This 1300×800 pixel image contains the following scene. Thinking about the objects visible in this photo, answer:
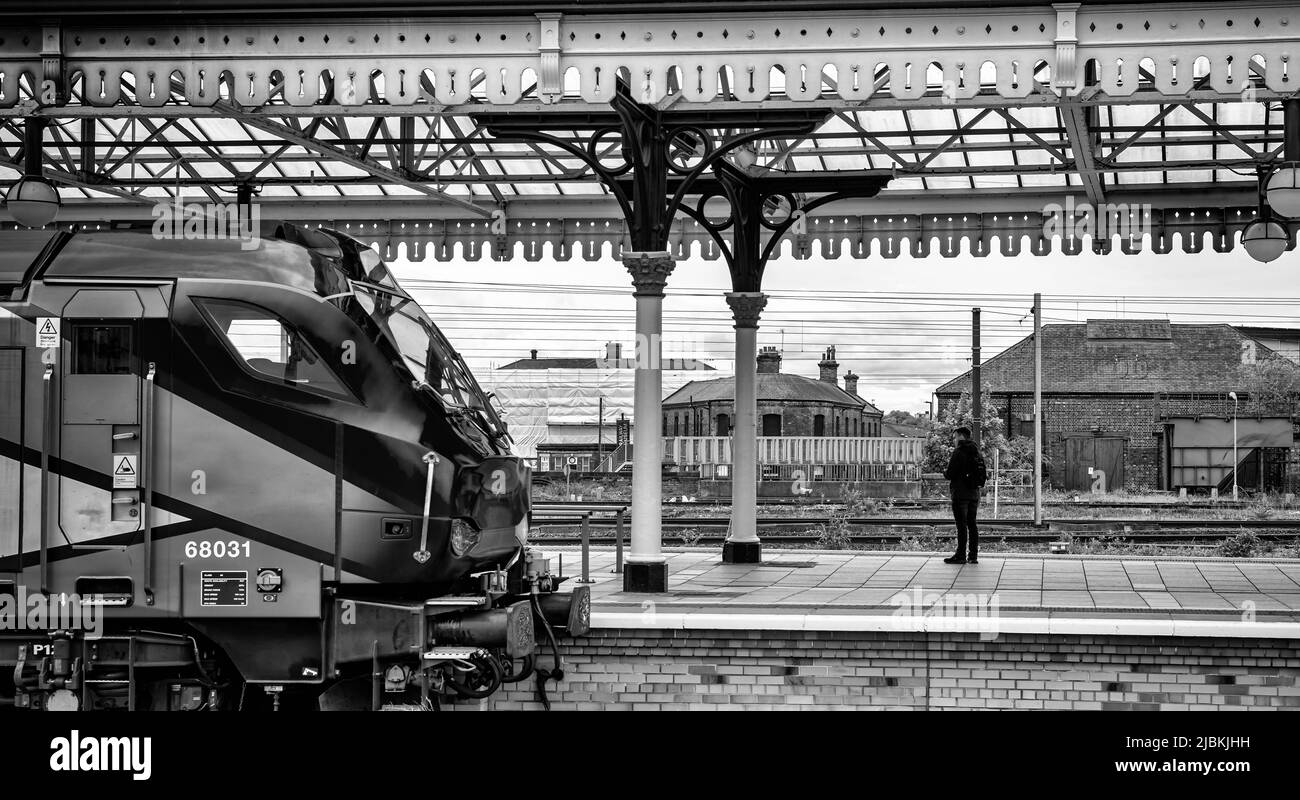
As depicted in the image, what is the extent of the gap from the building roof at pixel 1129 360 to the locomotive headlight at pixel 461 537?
44179 millimetres

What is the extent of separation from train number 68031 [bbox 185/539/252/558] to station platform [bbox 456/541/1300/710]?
2.00m

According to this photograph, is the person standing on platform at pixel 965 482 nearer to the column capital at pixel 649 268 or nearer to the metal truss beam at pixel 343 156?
the column capital at pixel 649 268

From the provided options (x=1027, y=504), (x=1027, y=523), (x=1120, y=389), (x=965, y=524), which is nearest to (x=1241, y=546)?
(x=1027, y=523)

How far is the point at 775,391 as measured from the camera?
5469 centimetres

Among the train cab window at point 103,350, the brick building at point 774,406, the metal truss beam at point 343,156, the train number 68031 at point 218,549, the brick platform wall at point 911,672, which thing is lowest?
the brick platform wall at point 911,672

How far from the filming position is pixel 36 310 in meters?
8.60

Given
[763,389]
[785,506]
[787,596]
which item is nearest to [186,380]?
[787,596]

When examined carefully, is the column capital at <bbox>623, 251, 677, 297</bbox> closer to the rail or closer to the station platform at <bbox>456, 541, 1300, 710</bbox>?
the station platform at <bbox>456, 541, 1300, 710</bbox>

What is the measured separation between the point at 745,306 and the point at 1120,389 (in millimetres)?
38873

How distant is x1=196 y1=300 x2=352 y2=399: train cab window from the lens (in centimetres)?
850

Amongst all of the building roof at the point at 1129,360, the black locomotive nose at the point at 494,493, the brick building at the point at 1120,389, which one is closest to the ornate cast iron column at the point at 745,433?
the black locomotive nose at the point at 494,493

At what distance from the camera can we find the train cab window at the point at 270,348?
8.50 meters
